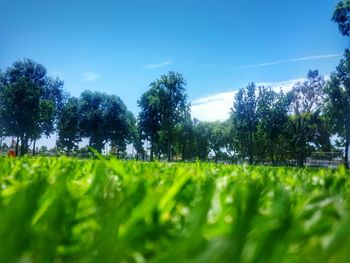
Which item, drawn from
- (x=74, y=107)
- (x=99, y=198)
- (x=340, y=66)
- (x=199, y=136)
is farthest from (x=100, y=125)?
(x=99, y=198)

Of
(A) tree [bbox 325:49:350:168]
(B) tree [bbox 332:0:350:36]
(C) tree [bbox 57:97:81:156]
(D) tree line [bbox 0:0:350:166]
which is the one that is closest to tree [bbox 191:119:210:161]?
(D) tree line [bbox 0:0:350:166]

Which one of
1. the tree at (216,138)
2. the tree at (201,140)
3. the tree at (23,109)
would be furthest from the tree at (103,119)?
the tree at (216,138)

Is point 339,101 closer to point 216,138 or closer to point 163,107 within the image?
point 163,107

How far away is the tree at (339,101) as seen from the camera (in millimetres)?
50409

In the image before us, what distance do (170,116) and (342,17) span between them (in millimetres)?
42263

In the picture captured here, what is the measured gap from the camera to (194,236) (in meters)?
0.39

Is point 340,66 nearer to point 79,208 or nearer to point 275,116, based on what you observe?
point 275,116

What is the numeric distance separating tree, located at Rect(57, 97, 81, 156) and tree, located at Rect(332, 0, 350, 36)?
64.2 m

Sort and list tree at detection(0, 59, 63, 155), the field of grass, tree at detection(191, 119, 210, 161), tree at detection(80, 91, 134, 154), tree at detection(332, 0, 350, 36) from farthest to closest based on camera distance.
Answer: tree at detection(191, 119, 210, 161) < tree at detection(80, 91, 134, 154) < tree at detection(0, 59, 63, 155) < tree at detection(332, 0, 350, 36) < the field of grass

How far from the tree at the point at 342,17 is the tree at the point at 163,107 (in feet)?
125

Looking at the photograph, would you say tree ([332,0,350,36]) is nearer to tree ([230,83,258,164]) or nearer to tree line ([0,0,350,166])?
tree line ([0,0,350,166])

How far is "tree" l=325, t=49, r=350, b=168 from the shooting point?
50409mm

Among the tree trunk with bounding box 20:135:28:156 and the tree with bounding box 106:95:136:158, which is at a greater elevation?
the tree with bounding box 106:95:136:158

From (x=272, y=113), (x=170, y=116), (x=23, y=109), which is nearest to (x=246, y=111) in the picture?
(x=272, y=113)
